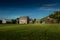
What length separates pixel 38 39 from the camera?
7.18 m

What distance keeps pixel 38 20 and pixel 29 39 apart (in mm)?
23013

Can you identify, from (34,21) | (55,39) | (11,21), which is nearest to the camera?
(55,39)

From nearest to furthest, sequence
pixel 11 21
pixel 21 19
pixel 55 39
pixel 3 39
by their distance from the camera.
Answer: pixel 3 39
pixel 55 39
pixel 11 21
pixel 21 19

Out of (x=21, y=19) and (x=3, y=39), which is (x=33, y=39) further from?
(x=21, y=19)

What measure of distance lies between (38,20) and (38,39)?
22.9m

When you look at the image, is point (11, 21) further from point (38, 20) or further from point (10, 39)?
point (10, 39)

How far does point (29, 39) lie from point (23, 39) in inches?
11.4

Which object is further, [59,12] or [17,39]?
[59,12]

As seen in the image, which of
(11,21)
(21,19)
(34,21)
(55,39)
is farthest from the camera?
(34,21)

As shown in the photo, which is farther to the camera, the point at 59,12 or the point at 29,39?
the point at 59,12

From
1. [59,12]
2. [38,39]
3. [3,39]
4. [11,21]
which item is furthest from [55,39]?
[59,12]

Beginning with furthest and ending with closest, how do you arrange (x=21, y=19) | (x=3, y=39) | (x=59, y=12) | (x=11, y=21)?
(x=59, y=12) → (x=21, y=19) → (x=11, y=21) → (x=3, y=39)

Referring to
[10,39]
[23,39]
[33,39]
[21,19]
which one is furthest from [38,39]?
[21,19]

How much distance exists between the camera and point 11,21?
2509 centimetres
